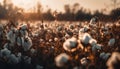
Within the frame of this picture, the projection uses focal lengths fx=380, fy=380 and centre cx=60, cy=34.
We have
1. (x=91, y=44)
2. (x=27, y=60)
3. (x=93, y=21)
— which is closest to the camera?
(x=91, y=44)

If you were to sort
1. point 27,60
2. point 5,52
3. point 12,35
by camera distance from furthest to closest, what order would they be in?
1. point 12,35
2. point 27,60
3. point 5,52

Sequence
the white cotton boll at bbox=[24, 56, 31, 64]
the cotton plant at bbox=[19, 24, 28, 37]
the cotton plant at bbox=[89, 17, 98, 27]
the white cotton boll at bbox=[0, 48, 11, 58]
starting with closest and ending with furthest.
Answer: the white cotton boll at bbox=[0, 48, 11, 58], the white cotton boll at bbox=[24, 56, 31, 64], the cotton plant at bbox=[19, 24, 28, 37], the cotton plant at bbox=[89, 17, 98, 27]

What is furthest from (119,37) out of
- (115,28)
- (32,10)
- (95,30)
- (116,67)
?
(32,10)

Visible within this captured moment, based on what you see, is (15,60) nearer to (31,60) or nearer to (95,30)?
(31,60)

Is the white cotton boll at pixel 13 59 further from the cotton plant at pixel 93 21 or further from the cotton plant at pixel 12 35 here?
the cotton plant at pixel 93 21

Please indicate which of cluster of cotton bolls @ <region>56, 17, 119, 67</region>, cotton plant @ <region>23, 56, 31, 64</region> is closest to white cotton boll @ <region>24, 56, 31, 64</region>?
cotton plant @ <region>23, 56, 31, 64</region>

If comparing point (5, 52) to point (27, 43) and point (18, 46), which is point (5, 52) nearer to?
point (27, 43)

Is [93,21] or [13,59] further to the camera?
[93,21]

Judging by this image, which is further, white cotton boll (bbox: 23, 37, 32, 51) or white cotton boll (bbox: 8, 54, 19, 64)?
white cotton boll (bbox: 23, 37, 32, 51)

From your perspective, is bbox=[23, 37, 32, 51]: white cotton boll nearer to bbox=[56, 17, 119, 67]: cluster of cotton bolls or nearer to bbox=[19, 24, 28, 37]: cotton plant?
bbox=[19, 24, 28, 37]: cotton plant

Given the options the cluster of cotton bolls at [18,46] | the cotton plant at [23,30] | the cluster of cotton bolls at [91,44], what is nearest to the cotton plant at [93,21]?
the cluster of cotton bolls at [91,44]

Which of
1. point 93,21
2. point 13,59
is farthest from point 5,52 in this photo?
point 93,21
